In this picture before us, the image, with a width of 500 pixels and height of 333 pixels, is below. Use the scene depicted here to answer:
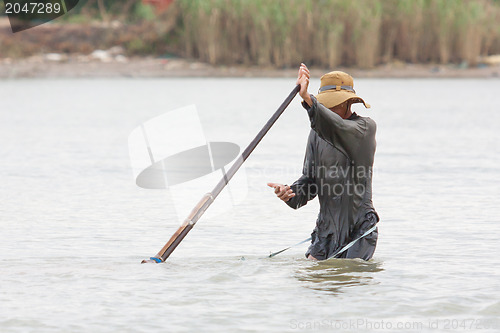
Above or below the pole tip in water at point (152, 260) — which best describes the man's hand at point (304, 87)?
above

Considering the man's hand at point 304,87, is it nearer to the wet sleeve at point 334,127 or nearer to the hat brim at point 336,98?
the wet sleeve at point 334,127

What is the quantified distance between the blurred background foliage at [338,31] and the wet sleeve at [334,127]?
121ft

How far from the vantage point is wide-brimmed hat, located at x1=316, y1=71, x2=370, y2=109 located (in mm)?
6781

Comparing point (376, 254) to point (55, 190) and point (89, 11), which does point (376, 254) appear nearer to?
point (55, 190)

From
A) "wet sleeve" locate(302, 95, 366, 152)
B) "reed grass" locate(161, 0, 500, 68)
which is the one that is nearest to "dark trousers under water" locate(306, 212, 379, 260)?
"wet sleeve" locate(302, 95, 366, 152)

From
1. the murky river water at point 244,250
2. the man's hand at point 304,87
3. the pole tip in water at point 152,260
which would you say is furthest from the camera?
the pole tip in water at point 152,260

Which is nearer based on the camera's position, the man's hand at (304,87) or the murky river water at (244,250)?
the man's hand at (304,87)

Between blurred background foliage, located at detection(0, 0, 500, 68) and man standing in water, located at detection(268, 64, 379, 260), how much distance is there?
1444 inches

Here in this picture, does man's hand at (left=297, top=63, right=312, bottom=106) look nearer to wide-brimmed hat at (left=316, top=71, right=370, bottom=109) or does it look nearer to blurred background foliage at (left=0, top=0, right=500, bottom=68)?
wide-brimmed hat at (left=316, top=71, right=370, bottom=109)

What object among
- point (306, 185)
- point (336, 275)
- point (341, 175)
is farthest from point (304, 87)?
point (336, 275)

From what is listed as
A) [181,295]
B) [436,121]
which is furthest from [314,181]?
[436,121]

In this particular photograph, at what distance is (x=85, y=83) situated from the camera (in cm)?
4541

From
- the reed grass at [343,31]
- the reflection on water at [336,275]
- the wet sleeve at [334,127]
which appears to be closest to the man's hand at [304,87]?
the wet sleeve at [334,127]

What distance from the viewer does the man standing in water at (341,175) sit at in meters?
6.78
